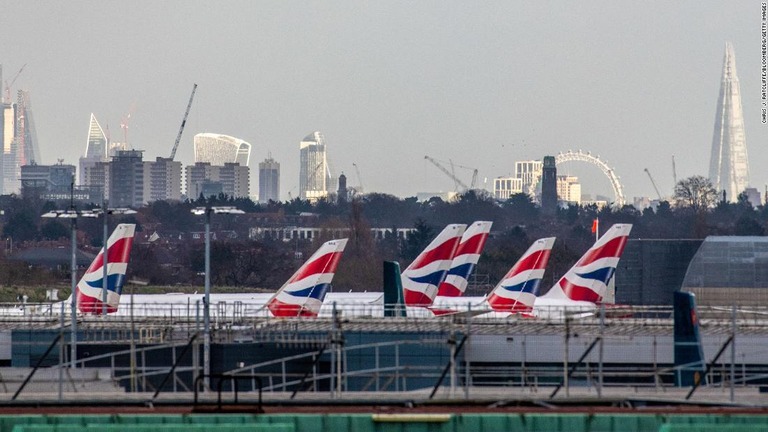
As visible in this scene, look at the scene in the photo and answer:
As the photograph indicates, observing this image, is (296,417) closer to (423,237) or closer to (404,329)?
(404,329)

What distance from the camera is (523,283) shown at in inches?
3250

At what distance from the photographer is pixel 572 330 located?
202 ft

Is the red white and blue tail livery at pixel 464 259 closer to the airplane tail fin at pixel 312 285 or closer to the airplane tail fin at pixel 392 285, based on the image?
the airplane tail fin at pixel 392 285

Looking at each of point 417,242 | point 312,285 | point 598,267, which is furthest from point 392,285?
point 417,242

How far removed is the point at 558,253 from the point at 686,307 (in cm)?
12299

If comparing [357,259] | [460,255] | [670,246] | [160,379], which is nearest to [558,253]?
[357,259]

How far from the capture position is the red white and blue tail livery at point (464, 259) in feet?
288

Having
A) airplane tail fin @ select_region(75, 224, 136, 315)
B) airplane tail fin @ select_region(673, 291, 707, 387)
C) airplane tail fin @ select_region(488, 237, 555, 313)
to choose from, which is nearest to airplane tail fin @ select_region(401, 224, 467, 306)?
airplane tail fin @ select_region(488, 237, 555, 313)

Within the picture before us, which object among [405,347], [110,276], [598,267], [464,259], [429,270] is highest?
[464,259]

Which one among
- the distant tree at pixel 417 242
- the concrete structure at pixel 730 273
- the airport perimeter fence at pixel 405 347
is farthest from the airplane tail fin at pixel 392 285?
the distant tree at pixel 417 242

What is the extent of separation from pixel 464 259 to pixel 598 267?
9370 millimetres

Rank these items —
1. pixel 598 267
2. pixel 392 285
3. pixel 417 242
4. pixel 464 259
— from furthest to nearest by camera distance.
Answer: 1. pixel 417 242
2. pixel 464 259
3. pixel 598 267
4. pixel 392 285

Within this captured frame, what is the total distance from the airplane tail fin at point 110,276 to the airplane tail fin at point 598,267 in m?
21.6

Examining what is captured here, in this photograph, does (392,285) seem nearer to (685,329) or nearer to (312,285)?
(312,285)
